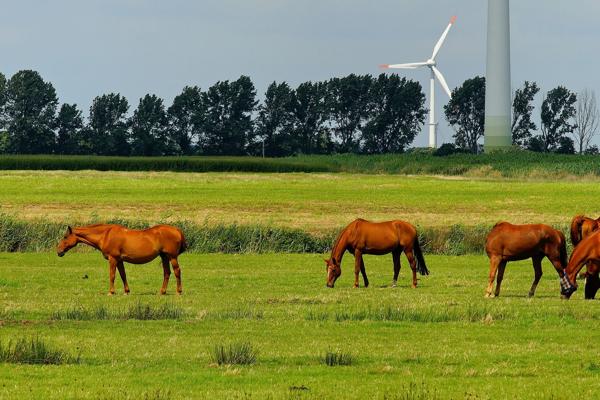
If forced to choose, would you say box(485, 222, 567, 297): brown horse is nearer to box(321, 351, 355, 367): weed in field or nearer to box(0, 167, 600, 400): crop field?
box(0, 167, 600, 400): crop field

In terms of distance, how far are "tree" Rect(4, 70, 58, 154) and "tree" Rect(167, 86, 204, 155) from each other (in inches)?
656

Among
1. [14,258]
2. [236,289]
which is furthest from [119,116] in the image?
[236,289]

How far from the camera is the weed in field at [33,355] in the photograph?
1961 centimetres

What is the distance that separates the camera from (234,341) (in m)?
21.8

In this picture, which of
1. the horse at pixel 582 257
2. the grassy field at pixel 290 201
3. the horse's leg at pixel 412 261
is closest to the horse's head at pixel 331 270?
the horse's leg at pixel 412 261

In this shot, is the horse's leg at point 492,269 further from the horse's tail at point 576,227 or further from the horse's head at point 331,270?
the horse's head at point 331,270

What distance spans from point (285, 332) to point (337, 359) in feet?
11.9

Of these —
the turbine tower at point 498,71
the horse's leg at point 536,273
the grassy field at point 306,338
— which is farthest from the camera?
the turbine tower at point 498,71

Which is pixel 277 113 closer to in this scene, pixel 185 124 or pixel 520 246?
pixel 185 124

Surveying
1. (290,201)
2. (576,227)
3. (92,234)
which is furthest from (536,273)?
(290,201)

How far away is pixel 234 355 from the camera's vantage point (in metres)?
19.7

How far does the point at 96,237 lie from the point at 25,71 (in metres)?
154

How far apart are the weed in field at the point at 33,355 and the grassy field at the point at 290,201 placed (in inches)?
1369

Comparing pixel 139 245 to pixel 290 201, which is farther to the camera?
pixel 290 201
